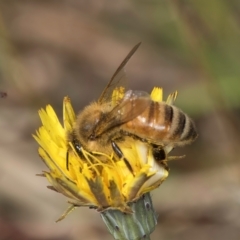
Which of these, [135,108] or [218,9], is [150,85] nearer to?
[218,9]

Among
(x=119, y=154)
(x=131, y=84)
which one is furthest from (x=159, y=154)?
(x=131, y=84)

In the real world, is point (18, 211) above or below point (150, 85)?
below

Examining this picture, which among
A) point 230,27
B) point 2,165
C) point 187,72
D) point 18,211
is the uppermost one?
point 230,27

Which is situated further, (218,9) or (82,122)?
(218,9)

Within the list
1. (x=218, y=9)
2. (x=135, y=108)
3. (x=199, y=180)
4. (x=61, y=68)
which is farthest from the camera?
(x=61, y=68)

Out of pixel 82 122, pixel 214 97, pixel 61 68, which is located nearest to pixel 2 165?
pixel 61 68

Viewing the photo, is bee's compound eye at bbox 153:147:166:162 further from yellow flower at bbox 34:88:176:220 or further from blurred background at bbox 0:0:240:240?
blurred background at bbox 0:0:240:240

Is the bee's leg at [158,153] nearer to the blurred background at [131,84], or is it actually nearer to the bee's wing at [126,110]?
the bee's wing at [126,110]
